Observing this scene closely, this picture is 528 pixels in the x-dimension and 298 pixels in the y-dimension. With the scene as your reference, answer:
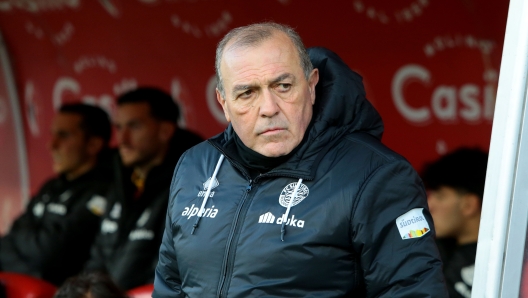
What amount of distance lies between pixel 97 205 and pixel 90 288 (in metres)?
1.75

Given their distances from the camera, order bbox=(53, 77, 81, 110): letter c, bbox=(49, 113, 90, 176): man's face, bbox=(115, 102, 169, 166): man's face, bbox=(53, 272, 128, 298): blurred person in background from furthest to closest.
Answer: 1. bbox=(53, 77, 81, 110): letter c
2. bbox=(49, 113, 90, 176): man's face
3. bbox=(115, 102, 169, 166): man's face
4. bbox=(53, 272, 128, 298): blurred person in background

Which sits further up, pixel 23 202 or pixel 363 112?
pixel 363 112

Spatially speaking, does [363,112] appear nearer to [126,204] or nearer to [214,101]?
[126,204]

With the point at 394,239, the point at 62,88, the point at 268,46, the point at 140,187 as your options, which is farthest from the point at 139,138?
the point at 394,239

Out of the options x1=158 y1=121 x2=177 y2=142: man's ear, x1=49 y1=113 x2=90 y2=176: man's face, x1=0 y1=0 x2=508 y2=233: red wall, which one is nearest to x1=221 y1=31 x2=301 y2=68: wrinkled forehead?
x1=0 y1=0 x2=508 y2=233: red wall

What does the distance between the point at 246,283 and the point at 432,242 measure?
0.39 meters

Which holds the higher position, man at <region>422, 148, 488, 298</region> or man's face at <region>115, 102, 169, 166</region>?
man's face at <region>115, 102, 169, 166</region>

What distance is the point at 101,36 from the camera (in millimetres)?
5488

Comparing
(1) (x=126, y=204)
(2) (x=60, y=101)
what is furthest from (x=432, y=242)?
(2) (x=60, y=101)

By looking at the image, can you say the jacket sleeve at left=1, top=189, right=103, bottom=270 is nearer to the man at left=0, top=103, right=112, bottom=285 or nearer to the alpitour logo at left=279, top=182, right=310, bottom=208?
the man at left=0, top=103, right=112, bottom=285

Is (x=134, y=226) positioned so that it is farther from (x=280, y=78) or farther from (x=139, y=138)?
(x=280, y=78)

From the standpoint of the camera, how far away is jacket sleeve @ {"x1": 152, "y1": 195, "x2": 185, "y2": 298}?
199 centimetres

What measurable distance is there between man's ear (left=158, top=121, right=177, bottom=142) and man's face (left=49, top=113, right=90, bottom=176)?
97 centimetres

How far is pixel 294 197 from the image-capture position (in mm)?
1765
